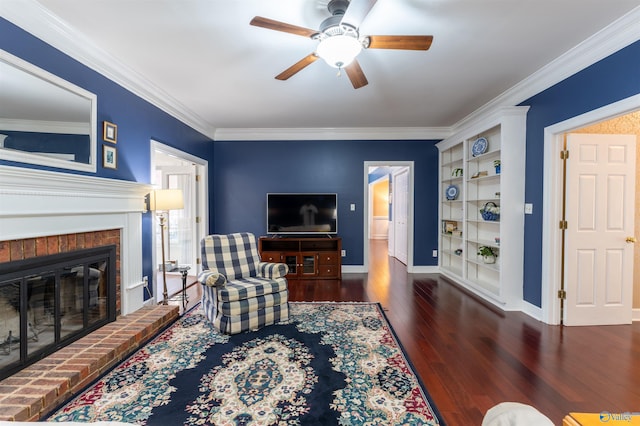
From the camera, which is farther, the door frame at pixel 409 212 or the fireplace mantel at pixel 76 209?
the door frame at pixel 409 212

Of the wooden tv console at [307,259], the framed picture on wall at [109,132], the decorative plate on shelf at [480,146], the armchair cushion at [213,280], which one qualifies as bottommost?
the wooden tv console at [307,259]

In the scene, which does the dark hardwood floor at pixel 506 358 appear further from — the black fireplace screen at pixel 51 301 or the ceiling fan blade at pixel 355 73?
the ceiling fan blade at pixel 355 73

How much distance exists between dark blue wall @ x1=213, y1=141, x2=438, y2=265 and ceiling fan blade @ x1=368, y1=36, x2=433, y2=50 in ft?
10.7

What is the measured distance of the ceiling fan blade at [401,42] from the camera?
5.89 feet

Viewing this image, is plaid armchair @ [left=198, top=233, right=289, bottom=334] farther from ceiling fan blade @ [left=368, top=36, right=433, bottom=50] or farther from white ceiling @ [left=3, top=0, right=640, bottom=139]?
ceiling fan blade @ [left=368, top=36, right=433, bottom=50]

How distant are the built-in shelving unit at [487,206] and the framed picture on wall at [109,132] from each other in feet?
13.8

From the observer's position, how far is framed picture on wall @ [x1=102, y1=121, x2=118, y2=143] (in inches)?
102

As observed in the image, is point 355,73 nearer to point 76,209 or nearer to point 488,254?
point 76,209

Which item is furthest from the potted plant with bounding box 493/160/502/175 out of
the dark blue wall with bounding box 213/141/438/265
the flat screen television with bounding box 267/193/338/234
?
the flat screen television with bounding box 267/193/338/234

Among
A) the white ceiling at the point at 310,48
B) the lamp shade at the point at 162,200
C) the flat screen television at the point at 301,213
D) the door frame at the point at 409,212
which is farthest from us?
the door frame at the point at 409,212

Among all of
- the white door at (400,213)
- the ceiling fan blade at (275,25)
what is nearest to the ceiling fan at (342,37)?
the ceiling fan blade at (275,25)

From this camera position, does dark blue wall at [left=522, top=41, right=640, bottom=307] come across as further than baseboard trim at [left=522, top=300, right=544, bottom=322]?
No

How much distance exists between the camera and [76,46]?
229 centimetres

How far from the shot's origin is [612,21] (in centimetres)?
215
